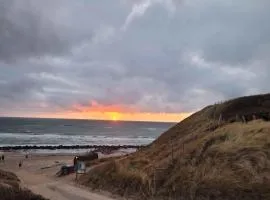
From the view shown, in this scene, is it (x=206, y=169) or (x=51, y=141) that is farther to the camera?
(x=51, y=141)

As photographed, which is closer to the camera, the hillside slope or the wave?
the hillside slope

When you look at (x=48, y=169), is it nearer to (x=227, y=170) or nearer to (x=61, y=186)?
(x=61, y=186)

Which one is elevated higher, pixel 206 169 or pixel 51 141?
pixel 51 141

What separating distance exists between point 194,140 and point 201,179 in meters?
7.69

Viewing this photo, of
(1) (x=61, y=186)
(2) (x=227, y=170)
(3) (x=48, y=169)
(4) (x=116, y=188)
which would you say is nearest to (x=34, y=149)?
(3) (x=48, y=169)

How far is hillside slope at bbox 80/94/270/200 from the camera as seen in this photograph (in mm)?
21531

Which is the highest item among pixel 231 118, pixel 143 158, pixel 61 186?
pixel 231 118

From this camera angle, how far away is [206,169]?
23.8 meters

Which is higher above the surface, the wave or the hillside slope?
the wave

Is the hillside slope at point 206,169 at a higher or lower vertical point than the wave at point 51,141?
lower

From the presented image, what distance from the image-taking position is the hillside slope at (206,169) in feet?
70.6

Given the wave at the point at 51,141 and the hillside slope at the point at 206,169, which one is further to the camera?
Result: the wave at the point at 51,141

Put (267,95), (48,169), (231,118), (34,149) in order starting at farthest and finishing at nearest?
(34,149)
(48,169)
(267,95)
(231,118)

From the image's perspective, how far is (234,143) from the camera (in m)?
25.5
